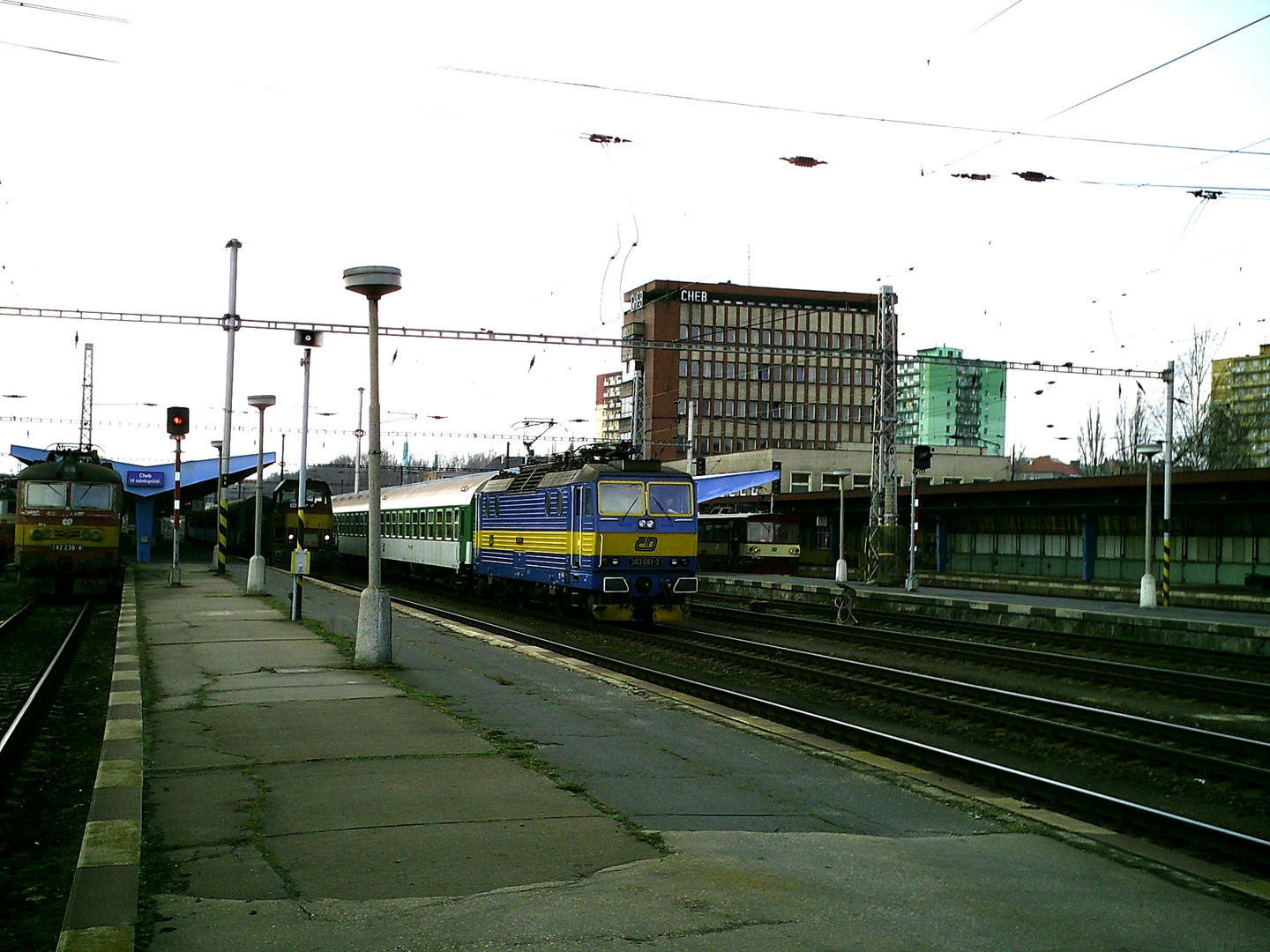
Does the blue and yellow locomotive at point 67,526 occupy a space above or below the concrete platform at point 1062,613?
above

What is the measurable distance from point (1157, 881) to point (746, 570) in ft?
150

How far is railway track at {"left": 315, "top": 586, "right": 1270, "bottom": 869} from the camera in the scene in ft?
29.0

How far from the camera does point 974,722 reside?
44.5 feet

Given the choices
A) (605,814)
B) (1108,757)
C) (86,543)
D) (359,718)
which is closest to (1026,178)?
(1108,757)

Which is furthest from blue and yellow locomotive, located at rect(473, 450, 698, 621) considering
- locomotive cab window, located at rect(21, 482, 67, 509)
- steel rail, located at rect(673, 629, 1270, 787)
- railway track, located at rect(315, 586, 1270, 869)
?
locomotive cab window, located at rect(21, 482, 67, 509)

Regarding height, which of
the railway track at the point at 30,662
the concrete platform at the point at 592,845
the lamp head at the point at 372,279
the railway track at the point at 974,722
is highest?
the lamp head at the point at 372,279

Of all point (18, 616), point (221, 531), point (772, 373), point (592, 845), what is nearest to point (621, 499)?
point (18, 616)

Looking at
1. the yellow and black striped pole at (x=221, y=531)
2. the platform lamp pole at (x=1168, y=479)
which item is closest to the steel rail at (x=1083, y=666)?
the platform lamp pole at (x=1168, y=479)

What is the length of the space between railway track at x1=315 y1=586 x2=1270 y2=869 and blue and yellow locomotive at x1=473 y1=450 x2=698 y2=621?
68.3 inches

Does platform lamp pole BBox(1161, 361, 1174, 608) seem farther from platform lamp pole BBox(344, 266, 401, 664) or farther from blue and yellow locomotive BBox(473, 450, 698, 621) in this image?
platform lamp pole BBox(344, 266, 401, 664)

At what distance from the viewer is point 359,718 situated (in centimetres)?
1061

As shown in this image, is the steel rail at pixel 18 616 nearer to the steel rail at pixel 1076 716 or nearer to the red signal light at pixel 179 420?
the red signal light at pixel 179 420

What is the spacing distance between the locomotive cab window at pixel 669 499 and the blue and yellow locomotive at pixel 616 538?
0.06 feet

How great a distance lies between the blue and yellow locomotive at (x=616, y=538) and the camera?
22.5 meters
